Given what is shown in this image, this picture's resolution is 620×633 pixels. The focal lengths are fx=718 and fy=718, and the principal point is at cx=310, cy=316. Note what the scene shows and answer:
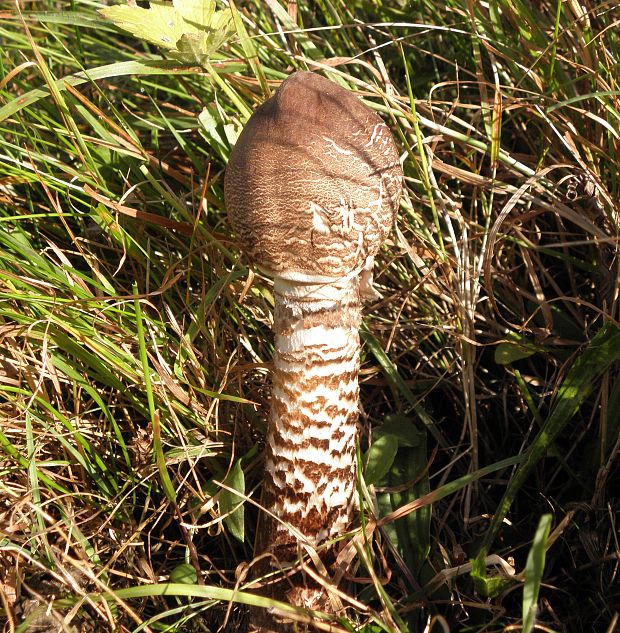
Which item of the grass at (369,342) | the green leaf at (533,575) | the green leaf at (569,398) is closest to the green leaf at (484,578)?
the grass at (369,342)

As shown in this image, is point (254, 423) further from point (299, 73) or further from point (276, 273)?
point (299, 73)

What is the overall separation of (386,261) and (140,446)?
990mm

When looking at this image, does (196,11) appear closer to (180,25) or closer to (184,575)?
(180,25)

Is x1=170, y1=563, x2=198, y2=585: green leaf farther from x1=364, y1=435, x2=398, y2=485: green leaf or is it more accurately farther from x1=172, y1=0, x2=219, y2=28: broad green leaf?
x1=172, y1=0, x2=219, y2=28: broad green leaf

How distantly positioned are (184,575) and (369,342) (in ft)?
2.96

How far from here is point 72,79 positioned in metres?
2.21

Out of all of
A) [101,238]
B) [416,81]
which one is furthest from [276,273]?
[416,81]

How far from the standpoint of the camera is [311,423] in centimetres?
180

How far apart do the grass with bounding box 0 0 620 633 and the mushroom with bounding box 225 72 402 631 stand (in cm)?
14

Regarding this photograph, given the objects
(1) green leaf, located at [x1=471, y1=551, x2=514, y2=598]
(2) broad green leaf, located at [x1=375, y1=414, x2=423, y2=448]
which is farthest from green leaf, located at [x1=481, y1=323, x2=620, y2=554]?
(2) broad green leaf, located at [x1=375, y1=414, x2=423, y2=448]

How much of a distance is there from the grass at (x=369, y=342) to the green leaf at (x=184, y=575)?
0.03 feet

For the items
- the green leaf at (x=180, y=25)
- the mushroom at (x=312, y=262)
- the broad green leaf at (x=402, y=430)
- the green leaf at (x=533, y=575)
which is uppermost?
the green leaf at (x=180, y=25)

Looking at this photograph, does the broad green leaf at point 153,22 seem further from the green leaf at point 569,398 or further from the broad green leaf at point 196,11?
the green leaf at point 569,398

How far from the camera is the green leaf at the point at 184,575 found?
1.94 metres
